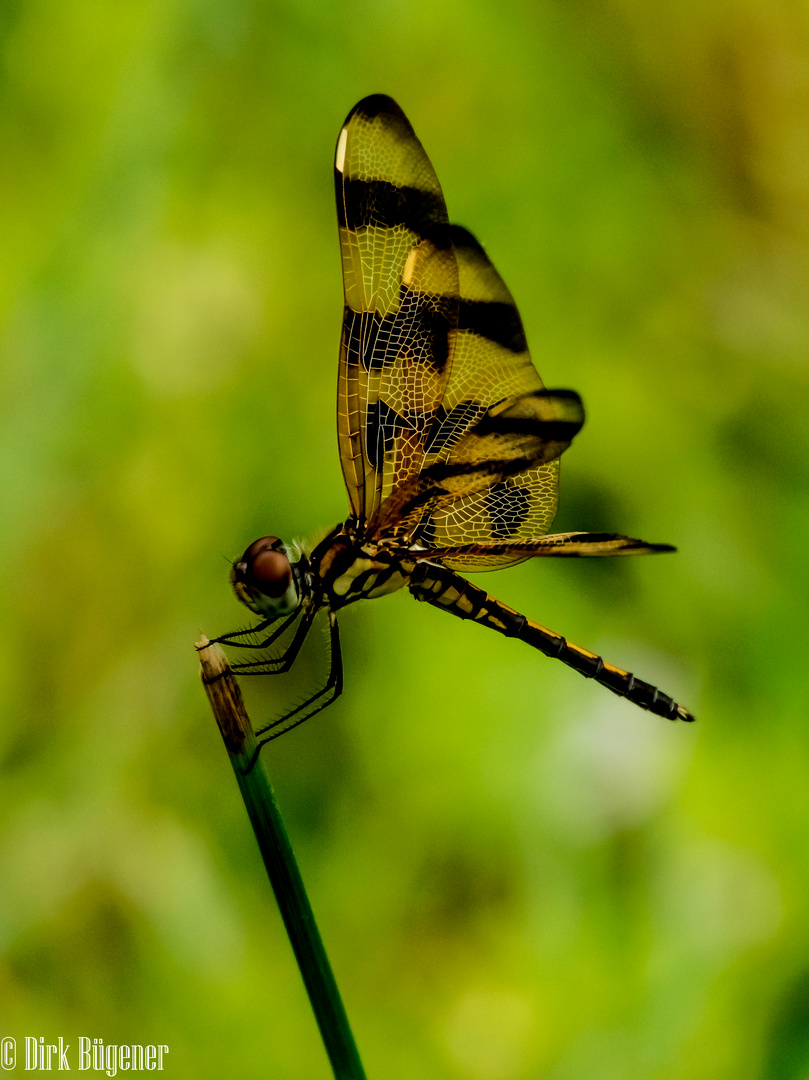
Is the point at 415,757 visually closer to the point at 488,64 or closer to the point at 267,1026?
the point at 267,1026

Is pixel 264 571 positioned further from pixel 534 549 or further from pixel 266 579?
pixel 534 549

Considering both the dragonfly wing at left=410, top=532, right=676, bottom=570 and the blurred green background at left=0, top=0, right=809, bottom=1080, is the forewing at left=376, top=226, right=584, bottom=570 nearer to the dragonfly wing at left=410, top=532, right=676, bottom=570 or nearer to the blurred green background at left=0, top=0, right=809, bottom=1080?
the dragonfly wing at left=410, top=532, right=676, bottom=570

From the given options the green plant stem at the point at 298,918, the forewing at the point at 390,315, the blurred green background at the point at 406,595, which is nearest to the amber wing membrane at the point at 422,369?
the forewing at the point at 390,315

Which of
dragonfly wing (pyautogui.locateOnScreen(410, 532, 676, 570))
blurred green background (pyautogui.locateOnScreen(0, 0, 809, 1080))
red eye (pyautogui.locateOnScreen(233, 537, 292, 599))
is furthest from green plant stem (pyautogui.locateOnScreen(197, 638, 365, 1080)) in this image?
blurred green background (pyautogui.locateOnScreen(0, 0, 809, 1080))

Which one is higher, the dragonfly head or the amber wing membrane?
the amber wing membrane

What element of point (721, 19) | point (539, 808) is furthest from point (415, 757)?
point (721, 19)

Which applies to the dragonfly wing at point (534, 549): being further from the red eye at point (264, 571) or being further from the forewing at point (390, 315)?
the red eye at point (264, 571)
